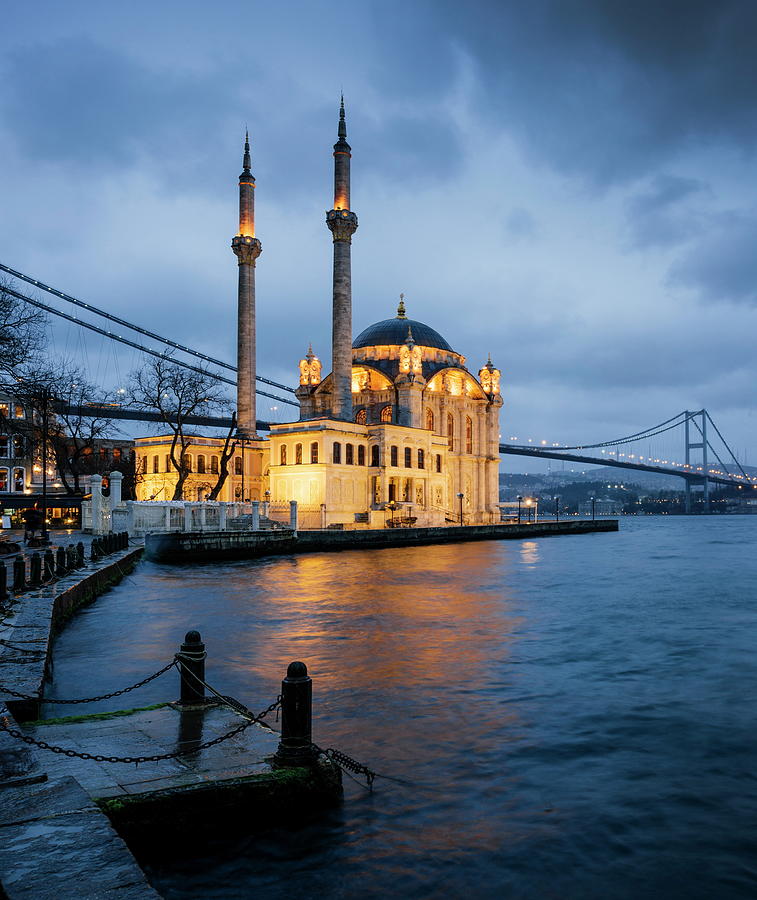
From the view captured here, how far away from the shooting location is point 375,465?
55.1 metres

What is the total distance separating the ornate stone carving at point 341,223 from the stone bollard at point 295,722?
5017 centimetres

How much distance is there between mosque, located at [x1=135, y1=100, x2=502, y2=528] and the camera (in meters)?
52.2

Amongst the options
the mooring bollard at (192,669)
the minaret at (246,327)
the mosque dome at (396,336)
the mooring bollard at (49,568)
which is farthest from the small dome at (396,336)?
the mooring bollard at (192,669)

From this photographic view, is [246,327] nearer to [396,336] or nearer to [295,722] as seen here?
[396,336]

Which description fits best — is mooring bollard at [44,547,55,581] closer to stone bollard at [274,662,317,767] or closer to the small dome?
stone bollard at [274,662,317,767]

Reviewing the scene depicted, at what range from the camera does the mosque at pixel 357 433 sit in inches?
2053

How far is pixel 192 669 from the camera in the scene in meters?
7.90

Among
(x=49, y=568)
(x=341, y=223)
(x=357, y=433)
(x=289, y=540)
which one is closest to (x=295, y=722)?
(x=49, y=568)

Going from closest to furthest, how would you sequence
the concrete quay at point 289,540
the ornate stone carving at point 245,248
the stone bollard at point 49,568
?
the stone bollard at point 49,568 < the concrete quay at point 289,540 < the ornate stone carving at point 245,248

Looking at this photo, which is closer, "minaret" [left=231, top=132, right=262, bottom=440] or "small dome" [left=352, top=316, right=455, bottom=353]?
"minaret" [left=231, top=132, right=262, bottom=440]

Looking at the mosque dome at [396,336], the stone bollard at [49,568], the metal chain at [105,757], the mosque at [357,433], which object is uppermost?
the mosque dome at [396,336]

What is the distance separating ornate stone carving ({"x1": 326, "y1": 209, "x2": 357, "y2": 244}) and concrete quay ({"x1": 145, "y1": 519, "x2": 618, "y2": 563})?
22.1m

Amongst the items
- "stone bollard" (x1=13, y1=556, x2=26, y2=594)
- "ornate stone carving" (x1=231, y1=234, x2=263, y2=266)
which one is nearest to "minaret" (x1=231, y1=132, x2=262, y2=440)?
"ornate stone carving" (x1=231, y1=234, x2=263, y2=266)

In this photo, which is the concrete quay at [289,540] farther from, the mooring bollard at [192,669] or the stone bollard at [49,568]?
the mooring bollard at [192,669]
